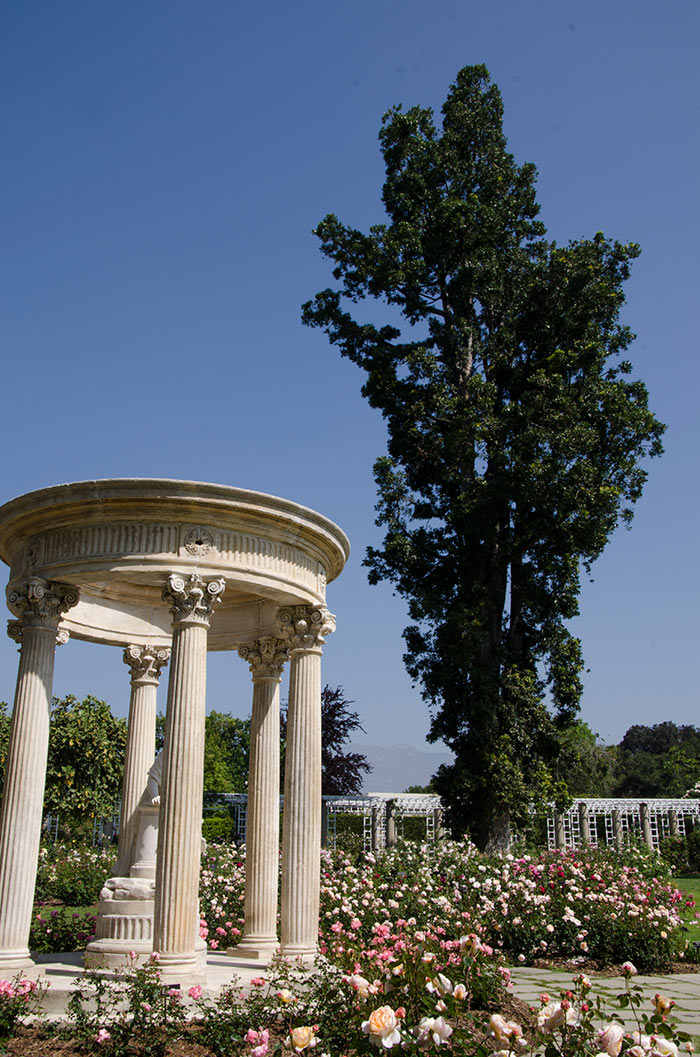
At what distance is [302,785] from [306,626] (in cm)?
191

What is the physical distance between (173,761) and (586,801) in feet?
90.7

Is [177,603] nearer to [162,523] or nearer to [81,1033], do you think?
[162,523]

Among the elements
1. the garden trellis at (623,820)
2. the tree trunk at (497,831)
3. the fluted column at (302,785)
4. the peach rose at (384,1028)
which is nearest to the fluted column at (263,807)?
the fluted column at (302,785)

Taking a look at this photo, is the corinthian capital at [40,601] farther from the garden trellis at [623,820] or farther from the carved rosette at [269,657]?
the garden trellis at [623,820]

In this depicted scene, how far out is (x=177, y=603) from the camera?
957 cm

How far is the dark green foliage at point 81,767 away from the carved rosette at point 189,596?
2054 cm

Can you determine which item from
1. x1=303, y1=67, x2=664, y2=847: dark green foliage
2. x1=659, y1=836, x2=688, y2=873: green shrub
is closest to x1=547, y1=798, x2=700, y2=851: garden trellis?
x1=659, y1=836, x2=688, y2=873: green shrub

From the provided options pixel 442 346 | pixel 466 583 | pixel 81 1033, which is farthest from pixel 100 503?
pixel 442 346

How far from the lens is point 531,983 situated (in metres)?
→ 11.5

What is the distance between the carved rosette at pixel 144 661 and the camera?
12.7m

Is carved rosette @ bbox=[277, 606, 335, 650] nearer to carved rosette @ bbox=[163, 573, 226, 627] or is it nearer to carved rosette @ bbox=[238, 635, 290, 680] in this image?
carved rosette @ bbox=[238, 635, 290, 680]

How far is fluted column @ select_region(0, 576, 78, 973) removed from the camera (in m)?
9.07

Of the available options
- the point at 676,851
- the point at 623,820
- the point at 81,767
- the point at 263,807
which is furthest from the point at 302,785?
the point at 623,820

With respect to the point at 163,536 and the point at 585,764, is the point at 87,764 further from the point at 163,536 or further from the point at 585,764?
the point at 163,536
